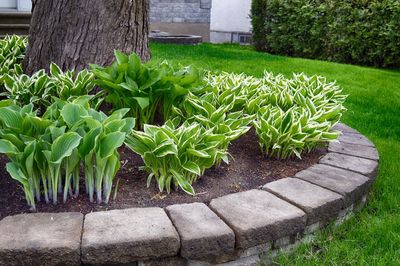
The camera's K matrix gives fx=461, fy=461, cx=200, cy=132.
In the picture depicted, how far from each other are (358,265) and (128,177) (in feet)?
3.69

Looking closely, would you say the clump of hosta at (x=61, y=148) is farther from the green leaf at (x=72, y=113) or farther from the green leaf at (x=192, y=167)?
the green leaf at (x=192, y=167)

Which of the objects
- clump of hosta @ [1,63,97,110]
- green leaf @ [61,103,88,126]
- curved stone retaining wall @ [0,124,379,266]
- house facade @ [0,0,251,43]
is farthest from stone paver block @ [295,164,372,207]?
house facade @ [0,0,251,43]

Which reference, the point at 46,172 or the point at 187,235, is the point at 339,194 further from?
the point at 46,172

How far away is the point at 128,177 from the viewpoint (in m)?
2.27

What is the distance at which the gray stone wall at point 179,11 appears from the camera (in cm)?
1243

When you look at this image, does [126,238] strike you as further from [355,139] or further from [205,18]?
[205,18]

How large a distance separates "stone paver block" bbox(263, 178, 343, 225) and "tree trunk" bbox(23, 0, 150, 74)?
1347mm

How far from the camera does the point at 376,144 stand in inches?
136

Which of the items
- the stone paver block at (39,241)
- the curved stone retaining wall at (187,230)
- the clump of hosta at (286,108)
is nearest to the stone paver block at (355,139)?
the clump of hosta at (286,108)

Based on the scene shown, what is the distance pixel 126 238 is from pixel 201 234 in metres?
0.28

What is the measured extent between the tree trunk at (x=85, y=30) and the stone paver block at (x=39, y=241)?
4.47 ft

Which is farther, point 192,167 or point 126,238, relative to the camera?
point 192,167

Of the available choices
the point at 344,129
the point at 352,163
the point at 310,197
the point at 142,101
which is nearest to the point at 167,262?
the point at 310,197

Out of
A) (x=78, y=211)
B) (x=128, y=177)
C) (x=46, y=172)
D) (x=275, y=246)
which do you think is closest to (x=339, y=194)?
(x=275, y=246)
